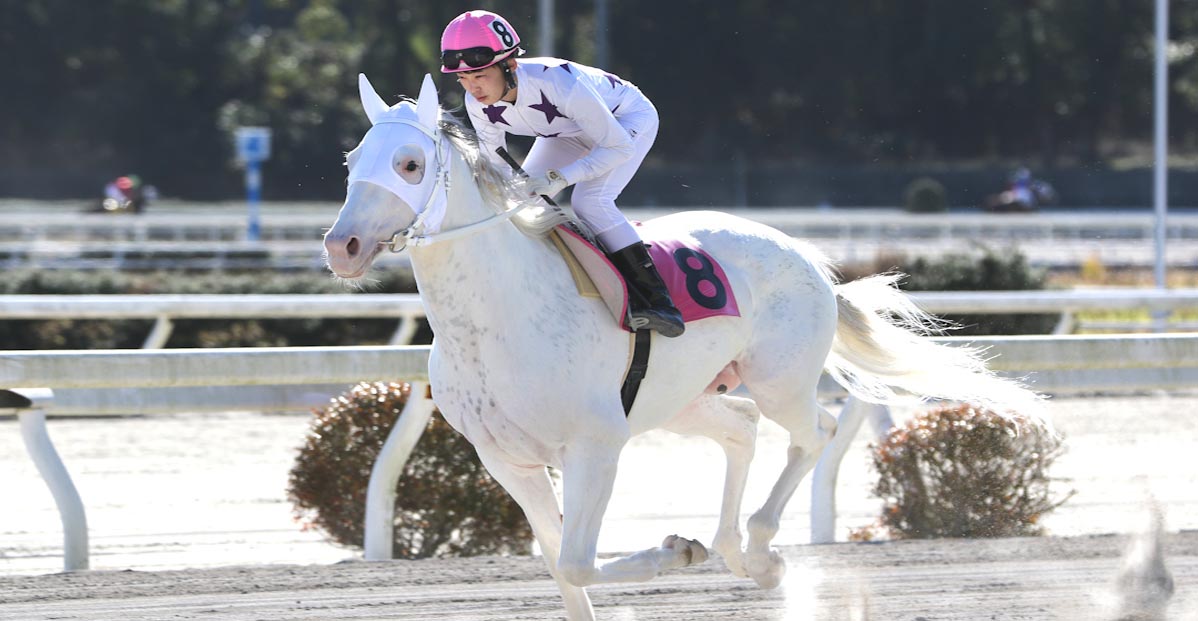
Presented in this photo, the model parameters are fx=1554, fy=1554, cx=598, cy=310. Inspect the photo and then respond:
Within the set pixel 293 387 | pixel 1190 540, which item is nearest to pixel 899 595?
pixel 1190 540

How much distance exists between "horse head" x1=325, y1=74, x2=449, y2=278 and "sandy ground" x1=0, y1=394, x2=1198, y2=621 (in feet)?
5.20

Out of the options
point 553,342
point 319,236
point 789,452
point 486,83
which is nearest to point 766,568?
point 789,452

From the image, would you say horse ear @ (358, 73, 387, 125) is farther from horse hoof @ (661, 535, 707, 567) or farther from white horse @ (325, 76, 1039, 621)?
horse hoof @ (661, 535, 707, 567)

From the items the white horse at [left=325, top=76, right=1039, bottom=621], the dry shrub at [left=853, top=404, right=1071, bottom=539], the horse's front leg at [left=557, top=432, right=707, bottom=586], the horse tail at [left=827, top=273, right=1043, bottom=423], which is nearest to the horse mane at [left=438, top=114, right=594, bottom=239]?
the white horse at [left=325, top=76, right=1039, bottom=621]

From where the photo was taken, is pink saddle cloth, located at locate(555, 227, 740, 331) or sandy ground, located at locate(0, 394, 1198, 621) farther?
sandy ground, located at locate(0, 394, 1198, 621)

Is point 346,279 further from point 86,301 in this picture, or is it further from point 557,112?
point 86,301

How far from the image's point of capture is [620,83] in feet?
15.1

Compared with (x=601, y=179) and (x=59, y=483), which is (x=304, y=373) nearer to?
(x=59, y=483)

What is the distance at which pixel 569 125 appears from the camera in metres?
4.36

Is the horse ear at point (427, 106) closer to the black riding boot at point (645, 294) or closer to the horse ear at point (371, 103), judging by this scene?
the horse ear at point (371, 103)

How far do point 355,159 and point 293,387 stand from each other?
331 centimetres

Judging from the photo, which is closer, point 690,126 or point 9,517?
point 9,517

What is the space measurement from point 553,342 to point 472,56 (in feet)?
2.55

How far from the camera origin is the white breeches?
4426 millimetres
